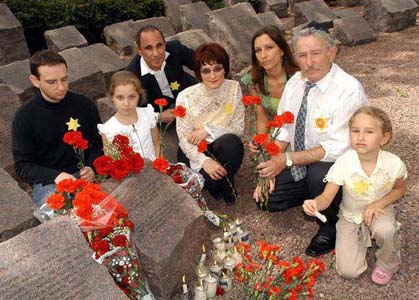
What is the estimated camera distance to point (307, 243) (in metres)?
3.31

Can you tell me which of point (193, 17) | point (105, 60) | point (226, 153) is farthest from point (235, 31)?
point (226, 153)

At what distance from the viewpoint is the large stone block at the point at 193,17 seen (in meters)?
7.61

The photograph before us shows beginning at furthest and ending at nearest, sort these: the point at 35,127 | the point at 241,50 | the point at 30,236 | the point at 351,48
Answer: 1. the point at 351,48
2. the point at 241,50
3. the point at 35,127
4. the point at 30,236

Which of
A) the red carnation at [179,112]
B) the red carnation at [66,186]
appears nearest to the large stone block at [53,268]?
the red carnation at [66,186]

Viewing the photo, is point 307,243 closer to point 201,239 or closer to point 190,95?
point 201,239

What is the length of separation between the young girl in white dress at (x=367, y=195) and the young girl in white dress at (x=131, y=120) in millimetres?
1440

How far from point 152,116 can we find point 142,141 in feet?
0.77

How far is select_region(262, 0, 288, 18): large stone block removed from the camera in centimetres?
995

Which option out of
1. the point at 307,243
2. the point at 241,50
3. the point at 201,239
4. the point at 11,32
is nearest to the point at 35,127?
the point at 201,239

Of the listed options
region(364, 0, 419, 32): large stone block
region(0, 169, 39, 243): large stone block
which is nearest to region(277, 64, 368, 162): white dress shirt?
region(0, 169, 39, 243): large stone block

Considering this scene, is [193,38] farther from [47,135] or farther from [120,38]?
[47,135]

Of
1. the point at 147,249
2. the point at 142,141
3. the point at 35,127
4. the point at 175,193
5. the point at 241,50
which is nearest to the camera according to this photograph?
the point at 147,249

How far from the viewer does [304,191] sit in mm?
3557

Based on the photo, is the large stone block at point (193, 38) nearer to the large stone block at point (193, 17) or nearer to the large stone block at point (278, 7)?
the large stone block at point (193, 17)
